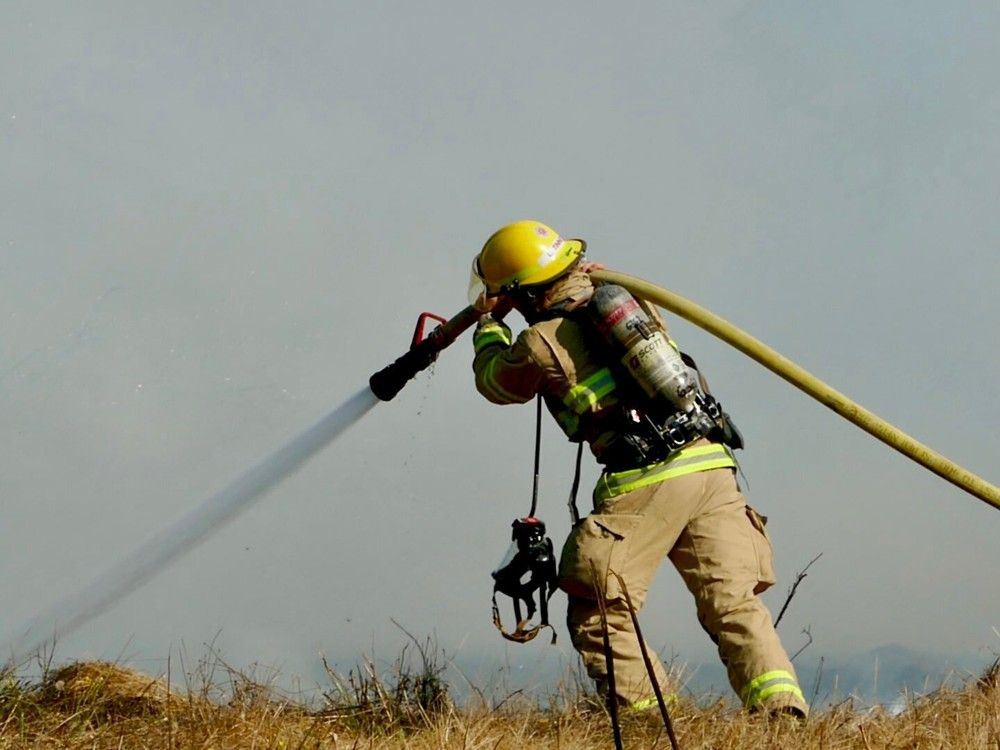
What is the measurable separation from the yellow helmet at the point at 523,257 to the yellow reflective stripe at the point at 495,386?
0.43 metres

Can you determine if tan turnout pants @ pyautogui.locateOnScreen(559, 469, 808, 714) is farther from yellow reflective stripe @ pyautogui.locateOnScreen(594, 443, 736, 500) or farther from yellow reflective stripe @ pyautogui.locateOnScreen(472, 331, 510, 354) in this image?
yellow reflective stripe @ pyautogui.locateOnScreen(472, 331, 510, 354)

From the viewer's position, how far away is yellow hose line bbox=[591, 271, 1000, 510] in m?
6.21

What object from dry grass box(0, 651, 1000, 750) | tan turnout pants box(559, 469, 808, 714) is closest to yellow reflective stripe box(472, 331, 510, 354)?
tan turnout pants box(559, 469, 808, 714)

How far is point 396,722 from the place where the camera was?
5168 millimetres

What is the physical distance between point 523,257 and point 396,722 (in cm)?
226

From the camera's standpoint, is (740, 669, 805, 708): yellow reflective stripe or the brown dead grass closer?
the brown dead grass

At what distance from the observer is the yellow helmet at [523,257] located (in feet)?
19.8

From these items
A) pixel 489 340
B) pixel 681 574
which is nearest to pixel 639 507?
pixel 681 574

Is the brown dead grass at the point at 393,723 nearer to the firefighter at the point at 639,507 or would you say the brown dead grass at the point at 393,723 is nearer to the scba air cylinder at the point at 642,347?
the firefighter at the point at 639,507

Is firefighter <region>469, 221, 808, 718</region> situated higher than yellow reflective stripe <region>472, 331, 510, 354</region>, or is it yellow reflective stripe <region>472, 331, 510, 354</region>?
yellow reflective stripe <region>472, 331, 510, 354</region>

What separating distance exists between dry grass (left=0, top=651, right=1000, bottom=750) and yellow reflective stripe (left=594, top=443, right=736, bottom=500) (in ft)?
3.15

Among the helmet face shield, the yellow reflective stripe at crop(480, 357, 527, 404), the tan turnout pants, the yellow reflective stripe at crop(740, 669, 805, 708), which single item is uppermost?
the helmet face shield

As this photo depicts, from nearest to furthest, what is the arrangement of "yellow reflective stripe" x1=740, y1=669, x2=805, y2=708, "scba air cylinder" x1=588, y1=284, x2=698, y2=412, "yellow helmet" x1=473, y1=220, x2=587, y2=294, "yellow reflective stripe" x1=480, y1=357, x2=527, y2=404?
Answer: "yellow reflective stripe" x1=740, y1=669, x2=805, y2=708 → "scba air cylinder" x1=588, y1=284, x2=698, y2=412 → "yellow reflective stripe" x1=480, y1=357, x2=527, y2=404 → "yellow helmet" x1=473, y1=220, x2=587, y2=294

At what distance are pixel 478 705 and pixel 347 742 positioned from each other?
824mm
